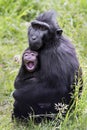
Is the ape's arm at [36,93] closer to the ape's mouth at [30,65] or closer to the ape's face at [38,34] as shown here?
the ape's mouth at [30,65]

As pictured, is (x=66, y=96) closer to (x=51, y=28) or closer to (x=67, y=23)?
(x=51, y=28)

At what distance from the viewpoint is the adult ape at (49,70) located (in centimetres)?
489

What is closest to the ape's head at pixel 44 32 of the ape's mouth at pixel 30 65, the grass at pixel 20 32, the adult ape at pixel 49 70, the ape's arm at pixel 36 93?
the adult ape at pixel 49 70

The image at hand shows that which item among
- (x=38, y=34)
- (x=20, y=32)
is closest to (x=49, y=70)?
(x=38, y=34)

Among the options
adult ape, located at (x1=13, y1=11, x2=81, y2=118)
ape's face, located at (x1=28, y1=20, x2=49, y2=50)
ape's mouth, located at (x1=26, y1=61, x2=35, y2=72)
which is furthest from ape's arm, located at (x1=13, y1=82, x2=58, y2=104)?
ape's face, located at (x1=28, y1=20, x2=49, y2=50)

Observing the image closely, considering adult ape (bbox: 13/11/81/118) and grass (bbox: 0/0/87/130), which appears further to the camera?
grass (bbox: 0/0/87/130)

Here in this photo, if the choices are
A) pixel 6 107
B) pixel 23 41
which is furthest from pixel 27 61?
pixel 23 41

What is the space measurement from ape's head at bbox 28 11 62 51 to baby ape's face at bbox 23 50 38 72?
0.06 metres

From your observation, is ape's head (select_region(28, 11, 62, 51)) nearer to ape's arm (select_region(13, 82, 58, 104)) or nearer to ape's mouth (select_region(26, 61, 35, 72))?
ape's mouth (select_region(26, 61, 35, 72))

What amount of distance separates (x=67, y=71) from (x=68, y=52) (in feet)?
0.63

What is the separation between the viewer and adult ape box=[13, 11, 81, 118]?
4.89 m

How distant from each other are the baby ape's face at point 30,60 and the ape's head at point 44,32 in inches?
2.3

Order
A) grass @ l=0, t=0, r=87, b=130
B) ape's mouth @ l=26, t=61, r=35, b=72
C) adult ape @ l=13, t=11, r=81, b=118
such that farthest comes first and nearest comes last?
grass @ l=0, t=0, r=87, b=130
ape's mouth @ l=26, t=61, r=35, b=72
adult ape @ l=13, t=11, r=81, b=118

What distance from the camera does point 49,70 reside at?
192 inches
